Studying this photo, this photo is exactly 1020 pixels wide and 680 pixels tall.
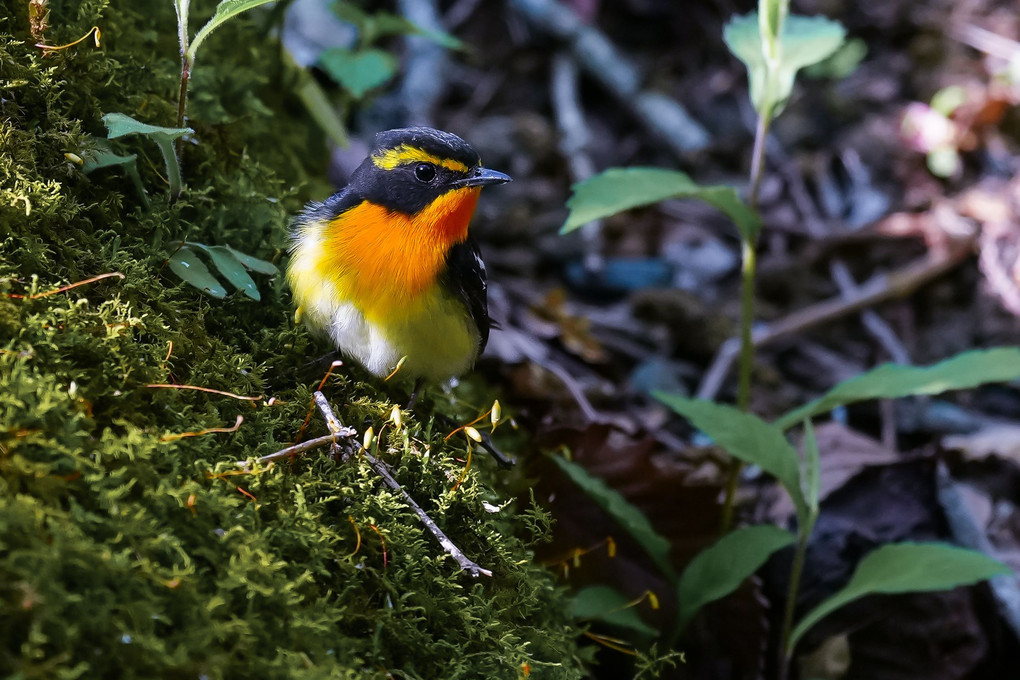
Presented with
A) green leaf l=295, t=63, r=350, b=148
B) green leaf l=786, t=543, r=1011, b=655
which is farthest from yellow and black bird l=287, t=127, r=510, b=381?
green leaf l=786, t=543, r=1011, b=655

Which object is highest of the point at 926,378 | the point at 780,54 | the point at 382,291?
the point at 780,54

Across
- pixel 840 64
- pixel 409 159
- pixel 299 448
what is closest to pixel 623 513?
pixel 299 448

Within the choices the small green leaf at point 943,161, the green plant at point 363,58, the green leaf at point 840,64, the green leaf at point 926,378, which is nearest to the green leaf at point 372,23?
the green plant at point 363,58

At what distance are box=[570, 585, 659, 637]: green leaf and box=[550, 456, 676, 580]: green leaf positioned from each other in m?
0.18

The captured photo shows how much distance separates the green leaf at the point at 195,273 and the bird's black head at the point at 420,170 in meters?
0.64

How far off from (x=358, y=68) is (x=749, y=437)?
8.34 ft

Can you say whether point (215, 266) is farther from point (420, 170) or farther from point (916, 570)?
point (916, 570)

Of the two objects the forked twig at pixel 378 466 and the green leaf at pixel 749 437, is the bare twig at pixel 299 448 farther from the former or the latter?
the green leaf at pixel 749 437

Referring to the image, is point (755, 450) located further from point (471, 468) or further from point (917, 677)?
point (917, 677)

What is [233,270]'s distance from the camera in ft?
7.70

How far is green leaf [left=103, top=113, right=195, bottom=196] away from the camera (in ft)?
6.86

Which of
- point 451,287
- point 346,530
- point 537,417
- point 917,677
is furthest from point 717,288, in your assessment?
point 346,530

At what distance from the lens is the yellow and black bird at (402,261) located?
99.3 inches

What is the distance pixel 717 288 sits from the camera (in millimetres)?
5723
